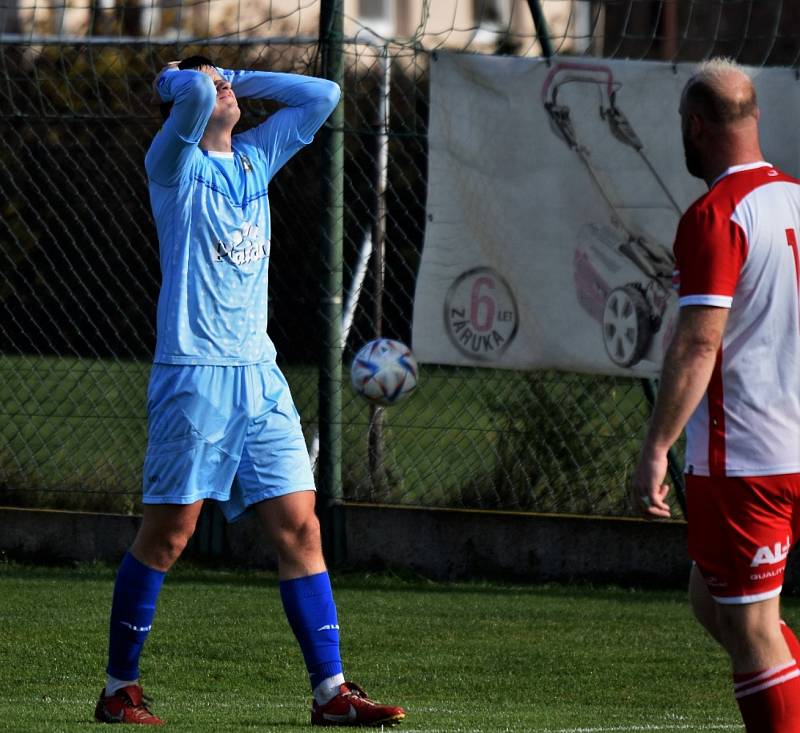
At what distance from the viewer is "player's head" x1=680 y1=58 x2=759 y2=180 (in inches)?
167

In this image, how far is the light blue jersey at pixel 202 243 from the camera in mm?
5480

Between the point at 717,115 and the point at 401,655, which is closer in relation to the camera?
the point at 717,115

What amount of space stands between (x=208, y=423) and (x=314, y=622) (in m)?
0.71

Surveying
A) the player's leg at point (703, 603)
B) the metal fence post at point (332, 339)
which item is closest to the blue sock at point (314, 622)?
the player's leg at point (703, 603)

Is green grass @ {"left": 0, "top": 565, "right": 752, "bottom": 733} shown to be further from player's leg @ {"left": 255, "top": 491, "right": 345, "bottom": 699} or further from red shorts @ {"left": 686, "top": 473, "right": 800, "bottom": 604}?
red shorts @ {"left": 686, "top": 473, "right": 800, "bottom": 604}

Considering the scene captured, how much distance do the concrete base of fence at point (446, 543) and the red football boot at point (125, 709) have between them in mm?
3439

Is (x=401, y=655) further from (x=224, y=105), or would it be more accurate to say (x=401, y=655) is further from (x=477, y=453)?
(x=224, y=105)

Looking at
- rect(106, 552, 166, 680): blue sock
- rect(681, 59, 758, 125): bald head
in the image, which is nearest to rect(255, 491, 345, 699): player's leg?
rect(106, 552, 166, 680): blue sock

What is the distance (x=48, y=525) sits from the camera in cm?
931

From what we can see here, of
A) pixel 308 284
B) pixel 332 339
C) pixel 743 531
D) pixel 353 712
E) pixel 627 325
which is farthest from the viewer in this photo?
pixel 308 284

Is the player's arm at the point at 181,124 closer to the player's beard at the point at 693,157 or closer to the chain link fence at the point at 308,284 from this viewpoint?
the player's beard at the point at 693,157

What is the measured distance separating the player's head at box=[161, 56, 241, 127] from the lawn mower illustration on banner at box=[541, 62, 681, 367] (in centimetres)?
303

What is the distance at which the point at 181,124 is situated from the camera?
5418mm

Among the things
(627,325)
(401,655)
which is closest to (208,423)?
(401,655)
